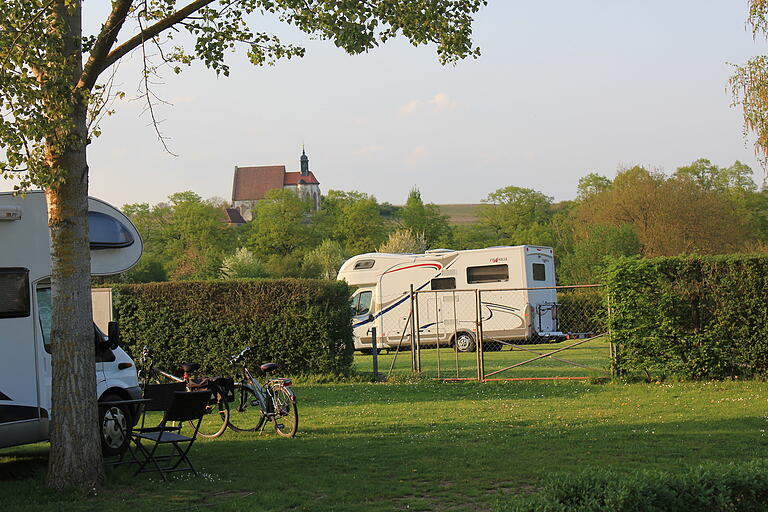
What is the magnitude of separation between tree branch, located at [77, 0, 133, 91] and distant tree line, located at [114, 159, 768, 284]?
1007 centimetres

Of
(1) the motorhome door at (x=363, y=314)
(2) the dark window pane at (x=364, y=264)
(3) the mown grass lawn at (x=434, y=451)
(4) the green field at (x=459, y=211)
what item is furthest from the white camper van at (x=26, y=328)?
(4) the green field at (x=459, y=211)

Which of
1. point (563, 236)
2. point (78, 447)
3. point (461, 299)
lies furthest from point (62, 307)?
point (563, 236)

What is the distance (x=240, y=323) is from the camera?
17.0 m

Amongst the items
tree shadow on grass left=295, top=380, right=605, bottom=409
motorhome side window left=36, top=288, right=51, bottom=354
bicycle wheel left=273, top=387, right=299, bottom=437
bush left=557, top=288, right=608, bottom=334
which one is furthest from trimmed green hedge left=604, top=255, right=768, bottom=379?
bush left=557, top=288, right=608, bottom=334

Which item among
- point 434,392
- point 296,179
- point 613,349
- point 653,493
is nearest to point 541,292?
point 613,349

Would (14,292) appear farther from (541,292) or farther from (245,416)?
(541,292)

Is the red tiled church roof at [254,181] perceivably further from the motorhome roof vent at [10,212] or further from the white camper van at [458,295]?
the motorhome roof vent at [10,212]

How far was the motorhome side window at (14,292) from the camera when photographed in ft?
28.1

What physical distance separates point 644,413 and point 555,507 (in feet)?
21.6

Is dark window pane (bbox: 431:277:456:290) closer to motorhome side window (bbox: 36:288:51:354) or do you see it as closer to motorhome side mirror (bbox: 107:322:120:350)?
motorhome side mirror (bbox: 107:322:120:350)

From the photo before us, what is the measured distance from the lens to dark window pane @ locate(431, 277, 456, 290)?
2447 cm

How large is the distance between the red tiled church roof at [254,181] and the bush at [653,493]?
14926 centimetres

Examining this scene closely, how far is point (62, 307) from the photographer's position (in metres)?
7.39

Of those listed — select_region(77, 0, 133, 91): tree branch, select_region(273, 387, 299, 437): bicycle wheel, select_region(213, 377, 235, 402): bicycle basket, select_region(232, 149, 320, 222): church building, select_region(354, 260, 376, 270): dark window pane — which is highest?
select_region(232, 149, 320, 222): church building
